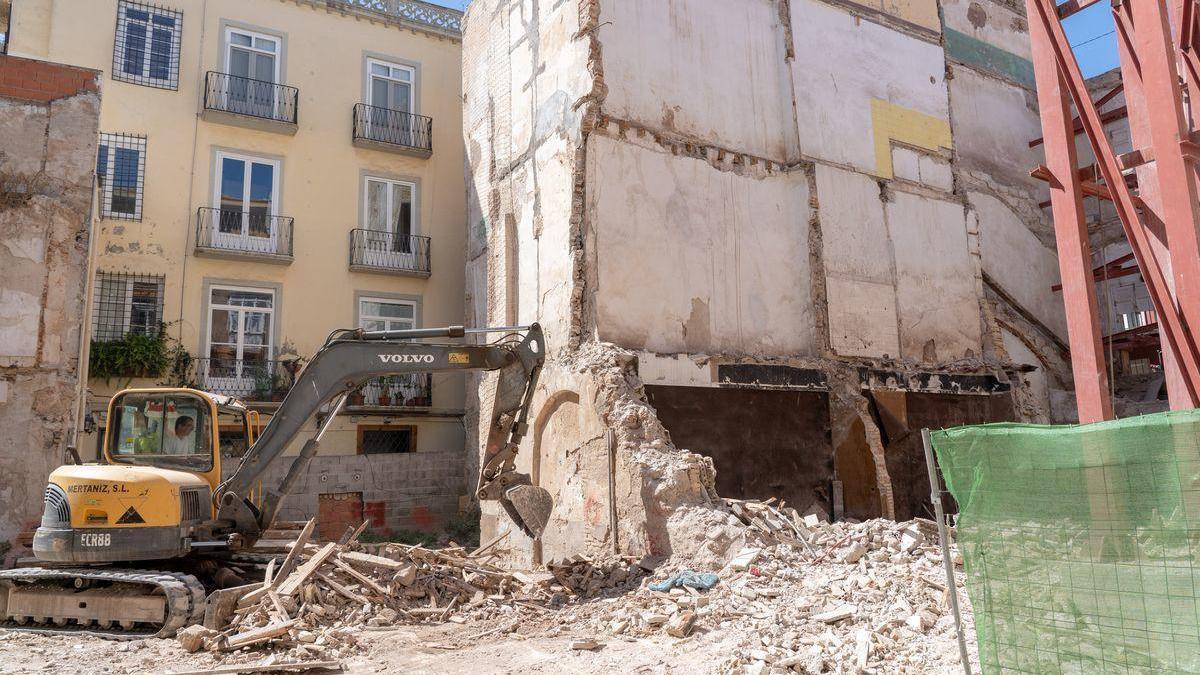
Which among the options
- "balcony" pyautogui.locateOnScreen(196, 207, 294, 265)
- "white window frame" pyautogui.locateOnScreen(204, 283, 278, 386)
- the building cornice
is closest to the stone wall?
"balcony" pyautogui.locateOnScreen(196, 207, 294, 265)

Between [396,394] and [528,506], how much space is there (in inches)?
400

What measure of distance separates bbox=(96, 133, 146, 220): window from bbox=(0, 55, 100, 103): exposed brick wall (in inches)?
130

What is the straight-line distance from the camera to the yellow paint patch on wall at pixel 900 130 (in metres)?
15.0

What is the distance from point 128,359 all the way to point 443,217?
6992mm

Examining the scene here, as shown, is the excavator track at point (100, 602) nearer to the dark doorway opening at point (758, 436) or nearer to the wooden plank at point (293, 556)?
the wooden plank at point (293, 556)

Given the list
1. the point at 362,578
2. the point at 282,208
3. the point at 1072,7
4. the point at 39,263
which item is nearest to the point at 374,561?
the point at 362,578

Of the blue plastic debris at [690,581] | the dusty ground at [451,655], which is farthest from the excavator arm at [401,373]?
the dusty ground at [451,655]

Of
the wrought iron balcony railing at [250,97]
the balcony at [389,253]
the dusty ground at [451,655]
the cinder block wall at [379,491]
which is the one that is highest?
the wrought iron balcony railing at [250,97]

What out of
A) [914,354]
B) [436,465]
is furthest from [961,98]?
[436,465]

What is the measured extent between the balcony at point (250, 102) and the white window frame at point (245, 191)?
652 millimetres

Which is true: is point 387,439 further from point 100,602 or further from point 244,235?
point 100,602

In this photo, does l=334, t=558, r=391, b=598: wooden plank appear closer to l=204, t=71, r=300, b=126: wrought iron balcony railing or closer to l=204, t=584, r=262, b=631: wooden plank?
l=204, t=584, r=262, b=631: wooden plank

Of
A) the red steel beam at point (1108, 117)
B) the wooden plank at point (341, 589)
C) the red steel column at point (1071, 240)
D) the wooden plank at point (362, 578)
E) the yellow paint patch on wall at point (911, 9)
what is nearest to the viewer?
the red steel column at point (1071, 240)

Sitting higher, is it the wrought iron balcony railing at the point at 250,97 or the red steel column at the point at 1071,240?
the wrought iron balcony railing at the point at 250,97
